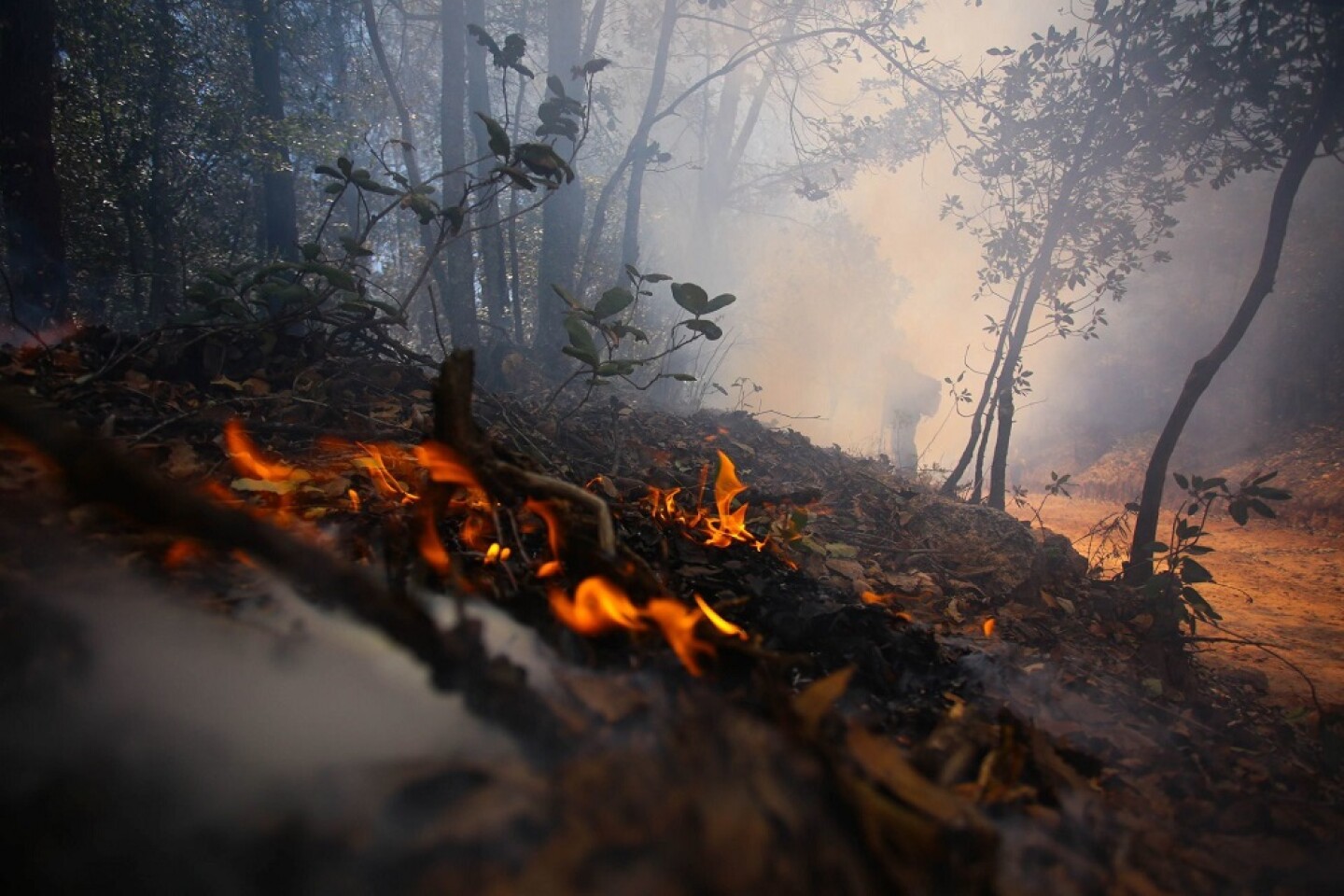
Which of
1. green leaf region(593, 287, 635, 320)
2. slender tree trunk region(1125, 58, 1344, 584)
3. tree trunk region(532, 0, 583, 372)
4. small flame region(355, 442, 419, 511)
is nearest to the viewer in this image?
small flame region(355, 442, 419, 511)

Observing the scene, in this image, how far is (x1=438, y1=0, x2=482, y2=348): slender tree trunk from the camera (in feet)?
23.7

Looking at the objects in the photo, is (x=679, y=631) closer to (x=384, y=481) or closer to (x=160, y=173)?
(x=384, y=481)

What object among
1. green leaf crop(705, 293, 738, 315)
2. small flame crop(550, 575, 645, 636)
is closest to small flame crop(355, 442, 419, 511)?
small flame crop(550, 575, 645, 636)

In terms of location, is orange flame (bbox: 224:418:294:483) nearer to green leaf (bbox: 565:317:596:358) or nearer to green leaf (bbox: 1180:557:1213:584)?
green leaf (bbox: 565:317:596:358)

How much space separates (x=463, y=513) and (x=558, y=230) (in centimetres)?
783

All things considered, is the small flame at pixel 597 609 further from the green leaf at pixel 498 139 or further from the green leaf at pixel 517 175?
the green leaf at pixel 498 139

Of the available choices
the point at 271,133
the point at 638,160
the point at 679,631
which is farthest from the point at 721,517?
the point at 638,160

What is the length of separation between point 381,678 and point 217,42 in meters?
11.6

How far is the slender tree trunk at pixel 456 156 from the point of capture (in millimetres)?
7238

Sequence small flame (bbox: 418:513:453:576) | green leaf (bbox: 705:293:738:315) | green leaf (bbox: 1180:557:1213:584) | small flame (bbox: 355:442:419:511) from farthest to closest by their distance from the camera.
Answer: green leaf (bbox: 1180:557:1213:584) → green leaf (bbox: 705:293:738:315) → small flame (bbox: 355:442:419:511) → small flame (bbox: 418:513:453:576)

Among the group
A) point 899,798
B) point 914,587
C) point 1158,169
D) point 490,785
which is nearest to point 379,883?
point 490,785

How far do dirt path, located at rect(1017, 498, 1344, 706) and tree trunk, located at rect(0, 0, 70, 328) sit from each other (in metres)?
9.64

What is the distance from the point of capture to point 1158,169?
25.1ft

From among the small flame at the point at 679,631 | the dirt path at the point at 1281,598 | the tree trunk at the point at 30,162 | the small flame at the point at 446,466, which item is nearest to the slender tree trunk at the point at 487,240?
the tree trunk at the point at 30,162
